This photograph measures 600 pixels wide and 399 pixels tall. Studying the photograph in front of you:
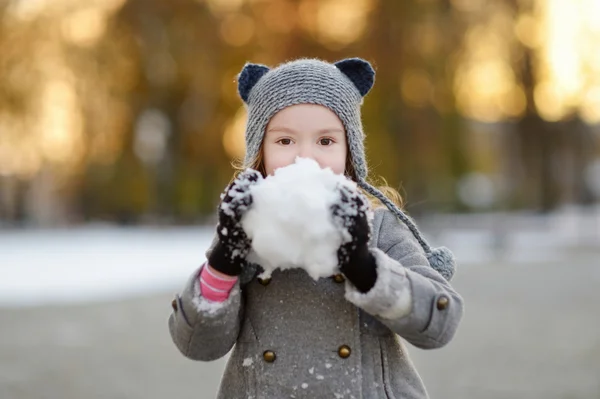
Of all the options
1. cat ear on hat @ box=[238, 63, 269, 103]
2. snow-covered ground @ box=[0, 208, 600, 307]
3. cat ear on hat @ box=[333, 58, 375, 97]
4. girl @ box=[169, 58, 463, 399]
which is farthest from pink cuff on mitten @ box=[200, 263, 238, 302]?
snow-covered ground @ box=[0, 208, 600, 307]

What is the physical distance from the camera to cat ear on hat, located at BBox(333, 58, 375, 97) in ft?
8.21

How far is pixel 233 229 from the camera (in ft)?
6.56

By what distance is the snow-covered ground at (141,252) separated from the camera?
45.0ft

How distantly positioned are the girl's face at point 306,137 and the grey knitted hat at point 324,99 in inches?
0.8

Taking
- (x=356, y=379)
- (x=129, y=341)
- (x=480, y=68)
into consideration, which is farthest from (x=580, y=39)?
(x=356, y=379)

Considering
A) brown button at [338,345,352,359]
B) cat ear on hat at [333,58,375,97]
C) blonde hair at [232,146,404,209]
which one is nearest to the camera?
brown button at [338,345,352,359]

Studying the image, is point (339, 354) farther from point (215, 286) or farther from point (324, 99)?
point (324, 99)

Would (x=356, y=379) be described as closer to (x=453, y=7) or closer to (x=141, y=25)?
(x=453, y=7)

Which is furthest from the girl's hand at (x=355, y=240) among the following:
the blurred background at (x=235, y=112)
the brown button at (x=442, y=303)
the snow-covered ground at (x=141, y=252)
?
the blurred background at (x=235, y=112)

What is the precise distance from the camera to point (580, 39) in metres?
27.7

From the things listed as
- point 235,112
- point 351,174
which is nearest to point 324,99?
point 351,174

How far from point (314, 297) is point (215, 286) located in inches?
11.4

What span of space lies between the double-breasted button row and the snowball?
292 millimetres

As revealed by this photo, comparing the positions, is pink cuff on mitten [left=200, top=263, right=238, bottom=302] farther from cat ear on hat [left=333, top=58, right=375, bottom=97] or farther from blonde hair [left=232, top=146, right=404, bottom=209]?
cat ear on hat [left=333, top=58, right=375, bottom=97]
